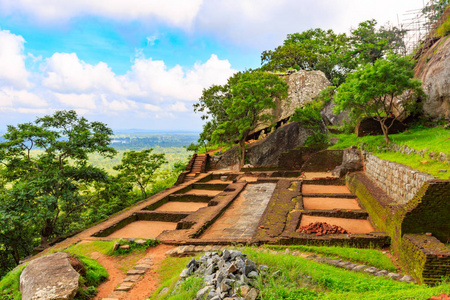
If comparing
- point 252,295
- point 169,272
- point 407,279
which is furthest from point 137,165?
point 407,279

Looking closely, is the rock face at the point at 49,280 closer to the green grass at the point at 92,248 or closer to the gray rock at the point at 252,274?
the green grass at the point at 92,248

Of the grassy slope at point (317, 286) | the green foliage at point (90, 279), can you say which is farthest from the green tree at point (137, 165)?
the grassy slope at point (317, 286)

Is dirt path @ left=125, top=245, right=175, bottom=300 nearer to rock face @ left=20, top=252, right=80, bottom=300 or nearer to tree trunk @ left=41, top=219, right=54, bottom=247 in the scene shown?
rock face @ left=20, top=252, right=80, bottom=300

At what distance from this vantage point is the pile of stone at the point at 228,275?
3889mm

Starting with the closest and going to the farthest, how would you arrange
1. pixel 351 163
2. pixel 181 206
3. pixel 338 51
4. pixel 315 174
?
1. pixel 181 206
2. pixel 351 163
3. pixel 315 174
4. pixel 338 51

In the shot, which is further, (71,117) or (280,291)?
(71,117)

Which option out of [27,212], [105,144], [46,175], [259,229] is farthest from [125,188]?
[259,229]

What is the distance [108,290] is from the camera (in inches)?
217

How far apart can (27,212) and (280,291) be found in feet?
34.2

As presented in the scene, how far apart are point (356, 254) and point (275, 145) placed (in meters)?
15.1

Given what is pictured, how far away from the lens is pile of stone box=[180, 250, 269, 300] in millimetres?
3889

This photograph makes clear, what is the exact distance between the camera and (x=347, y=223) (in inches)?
350

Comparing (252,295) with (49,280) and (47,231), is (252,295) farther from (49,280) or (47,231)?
(47,231)

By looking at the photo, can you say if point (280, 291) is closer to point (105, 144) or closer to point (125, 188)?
point (105, 144)
